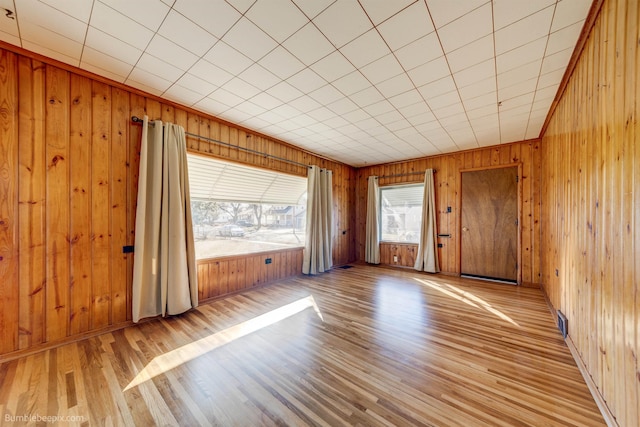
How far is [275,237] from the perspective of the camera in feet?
15.0

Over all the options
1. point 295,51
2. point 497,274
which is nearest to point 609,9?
point 295,51

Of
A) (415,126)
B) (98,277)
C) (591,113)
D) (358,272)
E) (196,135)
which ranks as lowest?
(358,272)

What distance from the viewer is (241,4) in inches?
61.1

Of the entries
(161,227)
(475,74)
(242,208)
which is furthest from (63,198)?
(475,74)

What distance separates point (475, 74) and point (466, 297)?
3.04 meters

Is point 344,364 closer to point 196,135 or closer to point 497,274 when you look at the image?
point 196,135

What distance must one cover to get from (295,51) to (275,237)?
3254 millimetres

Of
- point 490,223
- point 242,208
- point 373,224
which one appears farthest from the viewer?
point 373,224

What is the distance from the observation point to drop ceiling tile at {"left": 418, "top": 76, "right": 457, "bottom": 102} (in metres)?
2.39

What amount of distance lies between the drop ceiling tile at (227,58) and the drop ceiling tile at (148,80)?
737mm

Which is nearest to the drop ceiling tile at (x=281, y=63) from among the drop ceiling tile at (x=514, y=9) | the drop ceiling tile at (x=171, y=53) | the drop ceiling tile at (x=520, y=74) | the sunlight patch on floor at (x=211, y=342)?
the drop ceiling tile at (x=171, y=53)

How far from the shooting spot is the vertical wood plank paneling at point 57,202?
2.15 m

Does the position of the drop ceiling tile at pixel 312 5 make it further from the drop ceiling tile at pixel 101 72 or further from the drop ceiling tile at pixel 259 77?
the drop ceiling tile at pixel 101 72

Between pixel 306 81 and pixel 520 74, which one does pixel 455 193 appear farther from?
pixel 306 81
